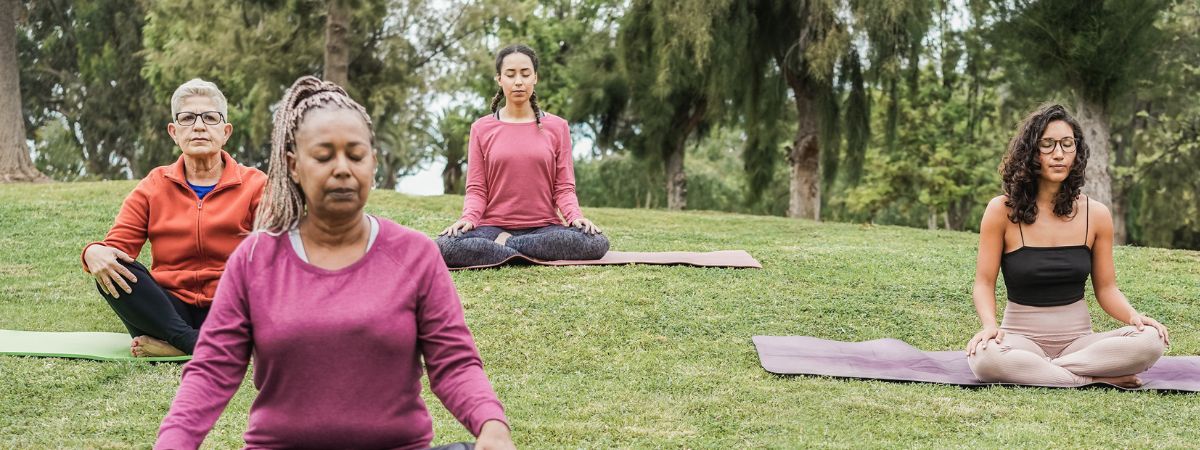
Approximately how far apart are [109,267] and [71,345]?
1.12 m

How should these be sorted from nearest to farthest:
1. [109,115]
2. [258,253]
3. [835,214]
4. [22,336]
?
[258,253] < [22,336] < [109,115] < [835,214]

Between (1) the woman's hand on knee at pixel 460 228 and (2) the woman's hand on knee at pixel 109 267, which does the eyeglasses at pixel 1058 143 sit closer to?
(1) the woman's hand on knee at pixel 460 228

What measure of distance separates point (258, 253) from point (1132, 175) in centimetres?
2619

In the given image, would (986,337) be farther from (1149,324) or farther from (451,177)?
(451,177)

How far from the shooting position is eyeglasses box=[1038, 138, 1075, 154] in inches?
197

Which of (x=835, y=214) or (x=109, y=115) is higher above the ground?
(x=109, y=115)

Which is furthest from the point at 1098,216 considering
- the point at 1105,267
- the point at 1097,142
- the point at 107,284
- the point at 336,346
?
the point at 1097,142

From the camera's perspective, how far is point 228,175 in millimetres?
5203

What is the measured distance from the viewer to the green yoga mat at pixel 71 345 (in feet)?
18.0

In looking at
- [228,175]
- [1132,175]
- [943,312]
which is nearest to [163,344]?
[228,175]

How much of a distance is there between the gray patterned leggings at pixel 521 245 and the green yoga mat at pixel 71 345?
225cm

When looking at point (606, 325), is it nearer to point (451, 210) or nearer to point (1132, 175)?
point (451, 210)

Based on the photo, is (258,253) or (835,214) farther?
(835,214)

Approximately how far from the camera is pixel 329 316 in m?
2.33
